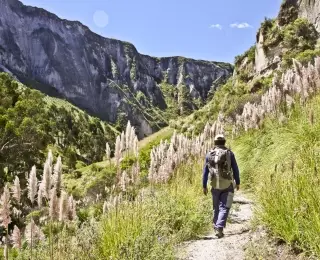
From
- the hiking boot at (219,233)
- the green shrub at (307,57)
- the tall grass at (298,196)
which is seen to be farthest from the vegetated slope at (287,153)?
the green shrub at (307,57)

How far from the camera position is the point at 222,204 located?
7.03 m

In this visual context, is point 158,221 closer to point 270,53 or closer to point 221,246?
point 221,246

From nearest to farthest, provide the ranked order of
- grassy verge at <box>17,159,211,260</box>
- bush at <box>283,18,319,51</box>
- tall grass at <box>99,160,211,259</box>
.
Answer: grassy verge at <box>17,159,211,260</box> → tall grass at <box>99,160,211,259</box> → bush at <box>283,18,319,51</box>

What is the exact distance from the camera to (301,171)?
5.20 meters

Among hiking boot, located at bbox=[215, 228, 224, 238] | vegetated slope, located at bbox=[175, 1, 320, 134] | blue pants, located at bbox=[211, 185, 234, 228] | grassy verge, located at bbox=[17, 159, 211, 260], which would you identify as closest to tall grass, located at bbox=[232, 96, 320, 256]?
blue pants, located at bbox=[211, 185, 234, 228]

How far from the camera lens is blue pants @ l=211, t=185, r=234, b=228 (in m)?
6.80

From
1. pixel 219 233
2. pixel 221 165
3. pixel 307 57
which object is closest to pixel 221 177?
pixel 221 165

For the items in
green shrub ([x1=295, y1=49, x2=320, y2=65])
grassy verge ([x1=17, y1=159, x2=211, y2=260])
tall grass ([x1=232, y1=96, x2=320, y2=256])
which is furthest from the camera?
green shrub ([x1=295, y1=49, x2=320, y2=65])

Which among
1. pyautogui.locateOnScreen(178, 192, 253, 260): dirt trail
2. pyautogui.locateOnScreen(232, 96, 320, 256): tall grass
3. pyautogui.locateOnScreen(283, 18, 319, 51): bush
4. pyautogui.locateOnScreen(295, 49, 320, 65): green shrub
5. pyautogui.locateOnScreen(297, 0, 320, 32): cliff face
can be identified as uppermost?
pyautogui.locateOnScreen(297, 0, 320, 32): cliff face

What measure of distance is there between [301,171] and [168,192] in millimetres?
3358

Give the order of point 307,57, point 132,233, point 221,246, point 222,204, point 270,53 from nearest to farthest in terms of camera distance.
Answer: point 132,233, point 221,246, point 222,204, point 307,57, point 270,53

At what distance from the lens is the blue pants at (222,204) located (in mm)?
6797

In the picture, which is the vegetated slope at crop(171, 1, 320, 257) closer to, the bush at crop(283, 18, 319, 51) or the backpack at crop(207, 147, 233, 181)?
the backpack at crop(207, 147, 233, 181)

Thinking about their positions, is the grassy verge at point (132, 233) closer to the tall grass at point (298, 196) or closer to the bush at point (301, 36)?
the tall grass at point (298, 196)
